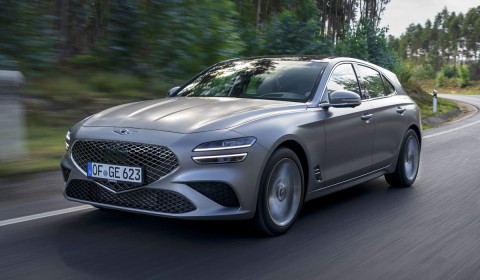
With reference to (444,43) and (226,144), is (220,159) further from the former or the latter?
(444,43)

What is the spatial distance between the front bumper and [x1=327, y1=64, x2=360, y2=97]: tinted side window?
159 centimetres

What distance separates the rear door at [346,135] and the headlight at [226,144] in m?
1.19

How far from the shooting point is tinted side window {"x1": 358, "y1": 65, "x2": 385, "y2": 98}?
6734 millimetres

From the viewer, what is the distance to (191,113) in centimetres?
491

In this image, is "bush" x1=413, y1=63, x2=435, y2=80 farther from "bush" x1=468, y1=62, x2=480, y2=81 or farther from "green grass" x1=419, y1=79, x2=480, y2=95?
"green grass" x1=419, y1=79, x2=480, y2=95

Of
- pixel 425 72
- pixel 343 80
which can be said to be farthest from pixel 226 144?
pixel 425 72

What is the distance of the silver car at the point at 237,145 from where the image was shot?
14.5 feet

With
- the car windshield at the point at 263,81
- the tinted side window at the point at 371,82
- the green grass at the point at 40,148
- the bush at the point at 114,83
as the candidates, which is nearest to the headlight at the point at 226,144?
the car windshield at the point at 263,81

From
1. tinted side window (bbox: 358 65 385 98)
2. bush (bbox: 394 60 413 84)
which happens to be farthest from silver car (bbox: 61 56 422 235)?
bush (bbox: 394 60 413 84)

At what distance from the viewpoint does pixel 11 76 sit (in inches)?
Answer: 278

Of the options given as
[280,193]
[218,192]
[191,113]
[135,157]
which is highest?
[191,113]

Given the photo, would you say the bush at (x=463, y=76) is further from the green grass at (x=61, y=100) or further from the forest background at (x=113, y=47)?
the green grass at (x=61, y=100)

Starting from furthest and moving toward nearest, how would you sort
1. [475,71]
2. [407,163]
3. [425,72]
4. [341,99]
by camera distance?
[425,72], [475,71], [407,163], [341,99]

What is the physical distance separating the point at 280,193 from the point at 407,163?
9.87ft
